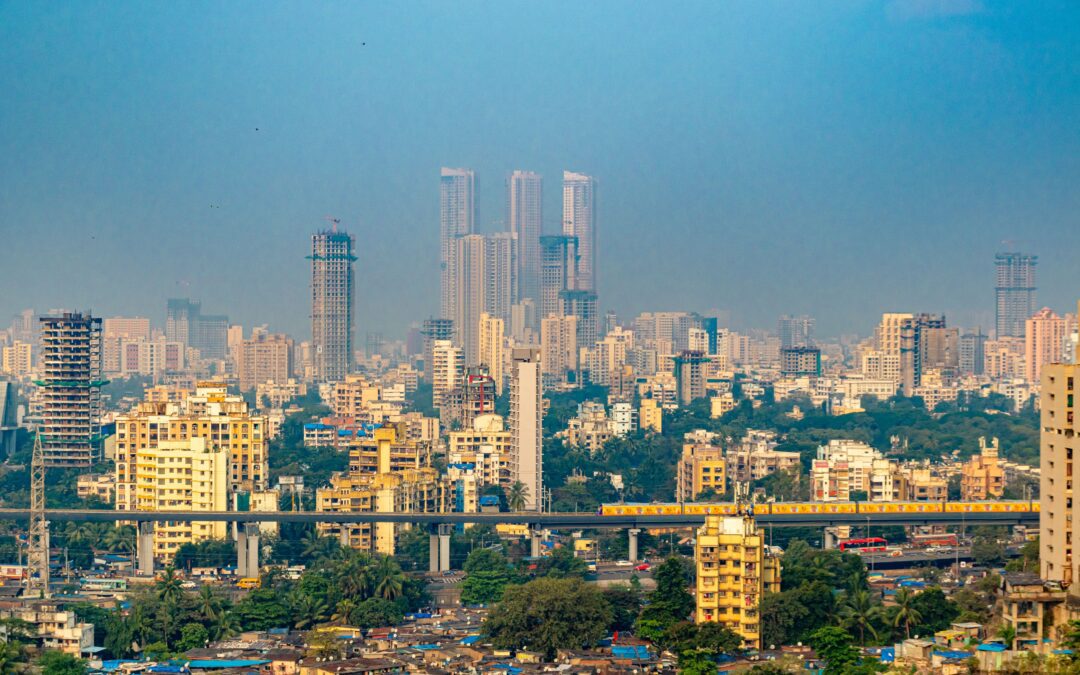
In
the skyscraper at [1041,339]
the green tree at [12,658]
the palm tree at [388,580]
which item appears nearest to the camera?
the green tree at [12,658]

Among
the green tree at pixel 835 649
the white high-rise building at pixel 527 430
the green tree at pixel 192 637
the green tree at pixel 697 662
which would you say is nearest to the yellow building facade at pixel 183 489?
the white high-rise building at pixel 527 430

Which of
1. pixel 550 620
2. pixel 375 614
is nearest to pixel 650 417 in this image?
pixel 375 614

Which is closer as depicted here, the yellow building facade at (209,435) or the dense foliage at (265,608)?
the dense foliage at (265,608)

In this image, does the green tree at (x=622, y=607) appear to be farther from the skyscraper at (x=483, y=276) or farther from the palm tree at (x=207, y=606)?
the skyscraper at (x=483, y=276)

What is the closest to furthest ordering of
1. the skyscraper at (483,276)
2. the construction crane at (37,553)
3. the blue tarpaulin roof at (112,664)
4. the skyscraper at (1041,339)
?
the blue tarpaulin roof at (112,664), the construction crane at (37,553), the skyscraper at (1041,339), the skyscraper at (483,276)

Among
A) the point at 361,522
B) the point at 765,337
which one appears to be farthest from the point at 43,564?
the point at 765,337

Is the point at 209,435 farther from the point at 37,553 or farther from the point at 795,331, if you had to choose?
the point at 795,331
